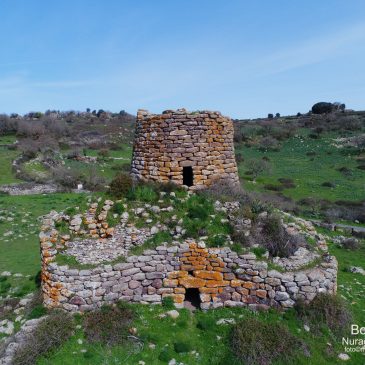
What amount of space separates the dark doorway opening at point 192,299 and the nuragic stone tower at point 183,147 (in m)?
2.99

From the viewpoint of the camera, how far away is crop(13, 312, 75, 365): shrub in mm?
7391

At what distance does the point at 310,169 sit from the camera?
3788 centimetres

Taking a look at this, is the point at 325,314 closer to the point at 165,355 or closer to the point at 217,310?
the point at 217,310

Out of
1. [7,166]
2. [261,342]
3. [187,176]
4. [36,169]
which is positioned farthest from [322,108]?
[261,342]

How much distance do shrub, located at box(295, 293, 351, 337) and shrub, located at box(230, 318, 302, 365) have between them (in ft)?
2.82

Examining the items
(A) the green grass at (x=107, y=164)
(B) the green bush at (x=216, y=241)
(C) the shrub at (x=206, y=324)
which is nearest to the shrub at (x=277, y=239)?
(B) the green bush at (x=216, y=241)

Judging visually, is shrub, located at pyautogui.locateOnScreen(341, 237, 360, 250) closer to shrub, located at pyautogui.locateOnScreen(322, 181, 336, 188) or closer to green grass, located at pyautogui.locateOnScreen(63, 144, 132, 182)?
shrub, located at pyautogui.locateOnScreen(322, 181, 336, 188)

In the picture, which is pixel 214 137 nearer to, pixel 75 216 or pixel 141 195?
pixel 141 195

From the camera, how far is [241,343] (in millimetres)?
7770

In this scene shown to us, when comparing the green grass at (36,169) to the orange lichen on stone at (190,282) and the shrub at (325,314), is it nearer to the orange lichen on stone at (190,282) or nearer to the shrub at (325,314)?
the orange lichen on stone at (190,282)

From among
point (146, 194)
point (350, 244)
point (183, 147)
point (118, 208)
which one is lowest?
point (350, 244)

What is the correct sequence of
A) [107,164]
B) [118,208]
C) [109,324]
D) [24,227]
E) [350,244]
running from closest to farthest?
[109,324]
[118,208]
[350,244]
[24,227]
[107,164]

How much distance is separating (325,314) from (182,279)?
3541mm

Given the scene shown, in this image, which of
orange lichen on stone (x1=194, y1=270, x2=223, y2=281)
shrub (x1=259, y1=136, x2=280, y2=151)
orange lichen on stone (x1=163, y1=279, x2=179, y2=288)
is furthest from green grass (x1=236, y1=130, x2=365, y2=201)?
orange lichen on stone (x1=163, y1=279, x2=179, y2=288)
